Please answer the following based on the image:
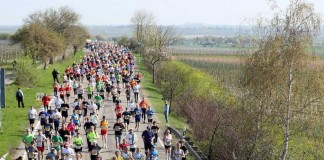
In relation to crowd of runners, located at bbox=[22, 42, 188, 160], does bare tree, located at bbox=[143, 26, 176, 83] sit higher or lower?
higher

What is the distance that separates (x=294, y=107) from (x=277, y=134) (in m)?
1.66

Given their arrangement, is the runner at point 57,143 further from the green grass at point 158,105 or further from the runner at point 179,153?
the green grass at point 158,105

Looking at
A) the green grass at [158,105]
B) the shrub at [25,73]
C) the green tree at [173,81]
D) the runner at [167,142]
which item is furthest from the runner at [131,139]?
the shrub at [25,73]

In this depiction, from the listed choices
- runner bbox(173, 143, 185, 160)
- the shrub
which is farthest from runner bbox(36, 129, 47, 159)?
the shrub

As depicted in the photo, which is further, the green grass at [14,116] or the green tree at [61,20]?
the green tree at [61,20]

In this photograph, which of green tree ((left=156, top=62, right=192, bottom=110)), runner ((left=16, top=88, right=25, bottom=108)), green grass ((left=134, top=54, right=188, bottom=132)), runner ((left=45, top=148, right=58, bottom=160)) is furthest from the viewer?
green tree ((left=156, top=62, right=192, bottom=110))

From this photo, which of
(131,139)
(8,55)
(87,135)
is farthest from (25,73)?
(8,55)

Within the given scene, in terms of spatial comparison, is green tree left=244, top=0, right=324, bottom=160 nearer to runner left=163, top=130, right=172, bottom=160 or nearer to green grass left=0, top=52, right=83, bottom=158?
runner left=163, top=130, right=172, bottom=160

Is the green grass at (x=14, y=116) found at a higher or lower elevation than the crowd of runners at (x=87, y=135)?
lower

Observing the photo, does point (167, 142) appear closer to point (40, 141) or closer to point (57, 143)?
point (57, 143)

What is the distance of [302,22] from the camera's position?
21.8 meters

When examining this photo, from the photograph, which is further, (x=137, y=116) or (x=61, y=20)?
(x=61, y=20)

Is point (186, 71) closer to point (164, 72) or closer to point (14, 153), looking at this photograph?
point (164, 72)

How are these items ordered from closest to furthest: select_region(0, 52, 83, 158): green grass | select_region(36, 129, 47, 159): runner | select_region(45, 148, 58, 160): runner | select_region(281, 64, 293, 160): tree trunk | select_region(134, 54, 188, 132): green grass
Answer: select_region(45, 148, 58, 160): runner < select_region(36, 129, 47, 159): runner < select_region(281, 64, 293, 160): tree trunk < select_region(0, 52, 83, 158): green grass < select_region(134, 54, 188, 132): green grass
